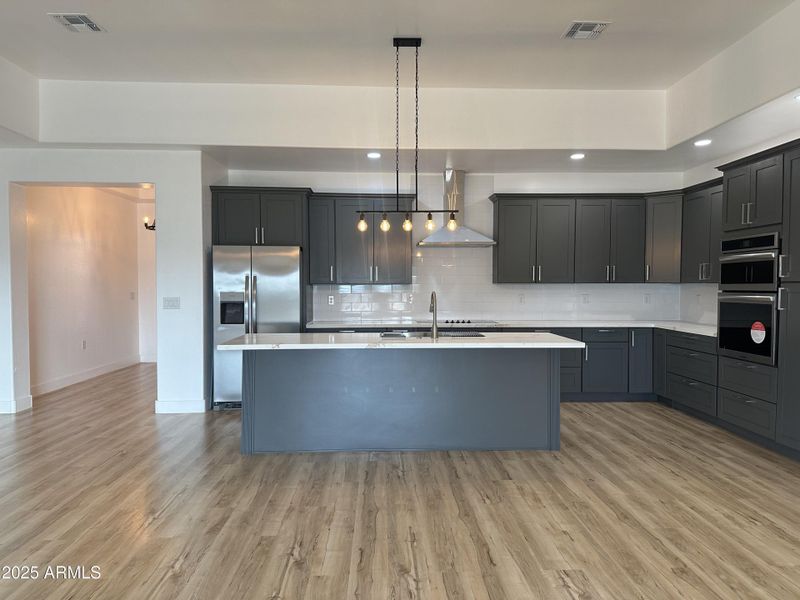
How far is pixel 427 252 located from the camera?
6.19 m

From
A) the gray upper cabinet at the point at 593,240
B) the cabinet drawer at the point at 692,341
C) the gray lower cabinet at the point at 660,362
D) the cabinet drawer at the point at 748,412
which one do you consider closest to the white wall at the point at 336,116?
the gray upper cabinet at the point at 593,240

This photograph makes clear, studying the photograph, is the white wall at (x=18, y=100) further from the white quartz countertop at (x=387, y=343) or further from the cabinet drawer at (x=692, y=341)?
the cabinet drawer at (x=692, y=341)

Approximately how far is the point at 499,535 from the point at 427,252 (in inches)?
160

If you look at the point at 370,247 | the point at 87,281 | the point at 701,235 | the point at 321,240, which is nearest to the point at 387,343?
the point at 370,247

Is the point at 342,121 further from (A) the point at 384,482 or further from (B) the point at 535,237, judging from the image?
(A) the point at 384,482

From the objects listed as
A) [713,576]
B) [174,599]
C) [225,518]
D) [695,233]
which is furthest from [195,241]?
[695,233]

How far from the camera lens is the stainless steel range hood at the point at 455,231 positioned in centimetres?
548

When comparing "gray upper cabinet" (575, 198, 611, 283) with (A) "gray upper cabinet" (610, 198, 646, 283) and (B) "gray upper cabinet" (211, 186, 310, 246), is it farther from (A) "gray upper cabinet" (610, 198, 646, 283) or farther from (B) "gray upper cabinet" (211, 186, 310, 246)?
(B) "gray upper cabinet" (211, 186, 310, 246)

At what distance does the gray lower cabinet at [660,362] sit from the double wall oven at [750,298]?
959 millimetres

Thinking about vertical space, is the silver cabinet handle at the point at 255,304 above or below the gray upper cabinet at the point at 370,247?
below

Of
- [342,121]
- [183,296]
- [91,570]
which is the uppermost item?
[342,121]

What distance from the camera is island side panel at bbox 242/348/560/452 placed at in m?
3.86

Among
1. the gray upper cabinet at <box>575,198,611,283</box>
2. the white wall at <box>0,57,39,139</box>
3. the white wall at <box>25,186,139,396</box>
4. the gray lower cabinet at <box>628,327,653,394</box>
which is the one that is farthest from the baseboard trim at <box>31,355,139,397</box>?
the gray lower cabinet at <box>628,327,653,394</box>

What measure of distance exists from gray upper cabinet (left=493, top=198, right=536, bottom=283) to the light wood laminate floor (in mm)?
2223
